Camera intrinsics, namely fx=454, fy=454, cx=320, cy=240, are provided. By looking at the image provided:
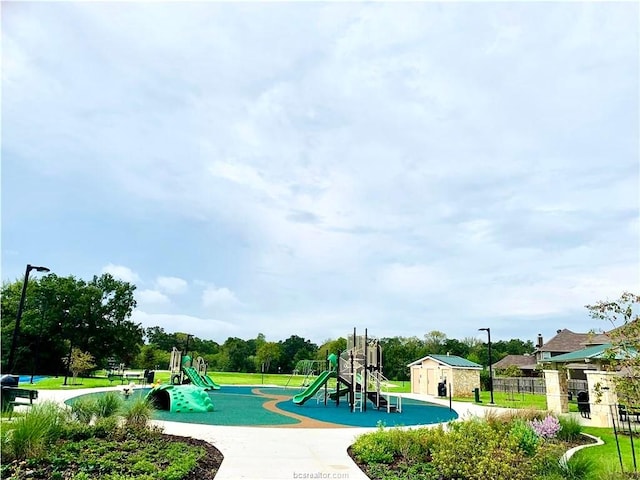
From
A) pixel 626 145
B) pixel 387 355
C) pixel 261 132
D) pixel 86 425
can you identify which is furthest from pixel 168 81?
pixel 387 355

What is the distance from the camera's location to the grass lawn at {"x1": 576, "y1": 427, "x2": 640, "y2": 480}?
7280 millimetres

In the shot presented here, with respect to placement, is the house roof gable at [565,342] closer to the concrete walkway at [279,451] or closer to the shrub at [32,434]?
the concrete walkway at [279,451]

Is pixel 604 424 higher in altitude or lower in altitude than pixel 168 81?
lower

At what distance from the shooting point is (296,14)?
6.96m

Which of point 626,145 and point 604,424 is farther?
point 604,424


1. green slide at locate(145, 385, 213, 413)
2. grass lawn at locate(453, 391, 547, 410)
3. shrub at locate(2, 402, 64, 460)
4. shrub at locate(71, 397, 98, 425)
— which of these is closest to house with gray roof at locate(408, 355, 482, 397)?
grass lawn at locate(453, 391, 547, 410)

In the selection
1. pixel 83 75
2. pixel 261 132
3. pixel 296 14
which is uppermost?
pixel 261 132

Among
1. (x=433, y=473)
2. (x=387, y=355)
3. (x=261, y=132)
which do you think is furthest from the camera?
(x=387, y=355)

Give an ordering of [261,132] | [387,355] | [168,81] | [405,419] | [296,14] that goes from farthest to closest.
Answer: [387,355] → [405,419] → [261,132] → [168,81] → [296,14]

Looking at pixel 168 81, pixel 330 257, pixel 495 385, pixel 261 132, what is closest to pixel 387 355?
pixel 495 385

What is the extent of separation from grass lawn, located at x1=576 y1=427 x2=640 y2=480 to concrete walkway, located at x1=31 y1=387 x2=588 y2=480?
3.81m

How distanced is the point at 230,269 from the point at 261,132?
1040 cm

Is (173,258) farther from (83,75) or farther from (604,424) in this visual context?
(604,424)

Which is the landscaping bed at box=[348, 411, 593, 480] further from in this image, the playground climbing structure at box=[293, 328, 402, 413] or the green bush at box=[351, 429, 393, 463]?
the playground climbing structure at box=[293, 328, 402, 413]
